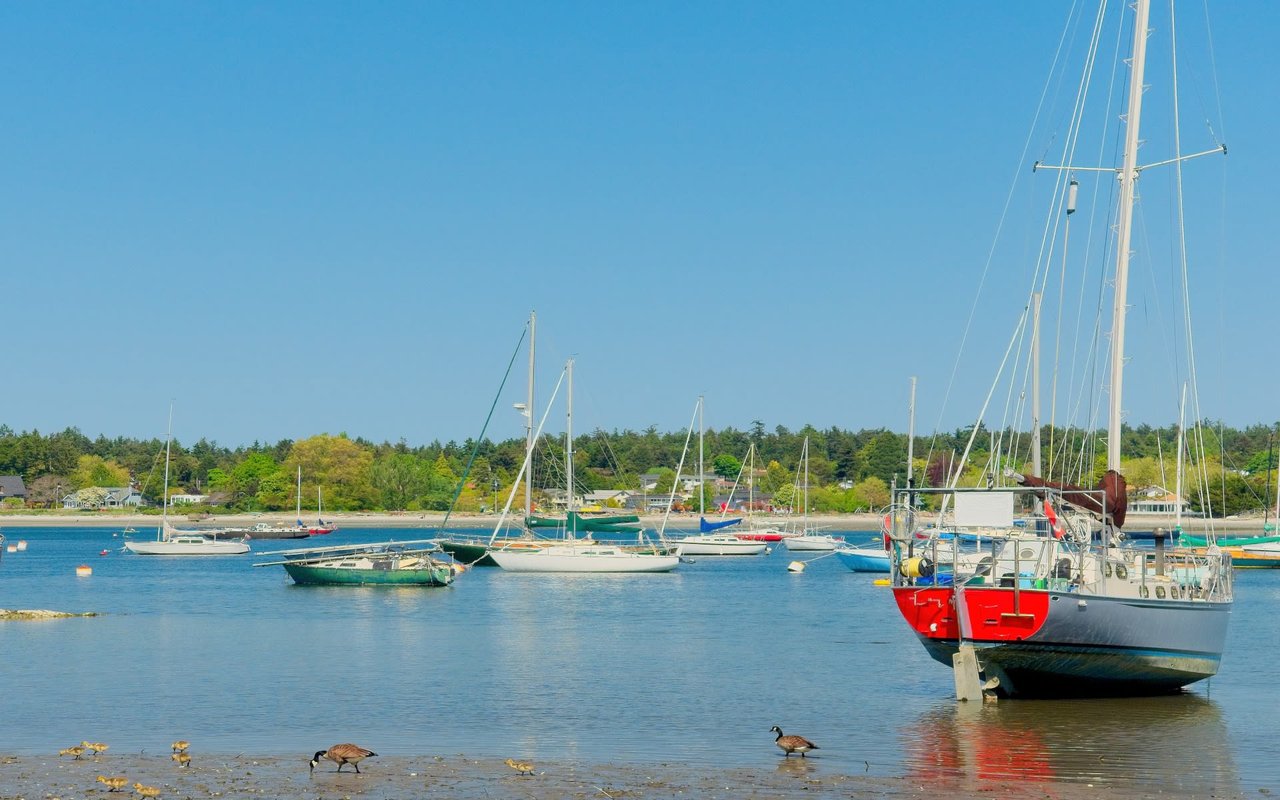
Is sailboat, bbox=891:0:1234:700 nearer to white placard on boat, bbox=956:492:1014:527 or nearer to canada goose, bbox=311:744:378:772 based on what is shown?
white placard on boat, bbox=956:492:1014:527

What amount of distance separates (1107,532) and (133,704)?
22.2m

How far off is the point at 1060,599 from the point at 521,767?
39.0 feet

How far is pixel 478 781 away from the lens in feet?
79.2

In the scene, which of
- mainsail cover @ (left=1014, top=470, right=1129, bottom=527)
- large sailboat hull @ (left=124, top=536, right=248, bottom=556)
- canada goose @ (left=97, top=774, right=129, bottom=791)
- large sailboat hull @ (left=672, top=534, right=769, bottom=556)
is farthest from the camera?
large sailboat hull @ (left=672, top=534, right=769, bottom=556)

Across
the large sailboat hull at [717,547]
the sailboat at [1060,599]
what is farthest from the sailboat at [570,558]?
the sailboat at [1060,599]

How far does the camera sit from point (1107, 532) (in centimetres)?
3353

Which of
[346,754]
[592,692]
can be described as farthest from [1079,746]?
[592,692]

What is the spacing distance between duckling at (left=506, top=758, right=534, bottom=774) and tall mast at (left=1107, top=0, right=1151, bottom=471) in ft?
55.7

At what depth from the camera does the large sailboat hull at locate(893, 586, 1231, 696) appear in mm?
30844

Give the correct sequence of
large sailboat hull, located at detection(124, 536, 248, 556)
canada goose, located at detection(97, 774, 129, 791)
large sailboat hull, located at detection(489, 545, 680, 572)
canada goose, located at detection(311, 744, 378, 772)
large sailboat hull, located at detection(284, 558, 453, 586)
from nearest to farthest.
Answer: canada goose, located at detection(97, 774, 129, 791) → canada goose, located at detection(311, 744, 378, 772) → large sailboat hull, located at detection(284, 558, 453, 586) → large sailboat hull, located at detection(489, 545, 680, 572) → large sailboat hull, located at detection(124, 536, 248, 556)

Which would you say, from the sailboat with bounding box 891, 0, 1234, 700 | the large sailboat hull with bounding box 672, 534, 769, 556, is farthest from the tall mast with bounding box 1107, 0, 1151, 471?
the large sailboat hull with bounding box 672, 534, 769, 556

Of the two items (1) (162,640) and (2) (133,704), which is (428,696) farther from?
(1) (162,640)

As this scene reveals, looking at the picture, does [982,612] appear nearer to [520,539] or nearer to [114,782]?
[114,782]

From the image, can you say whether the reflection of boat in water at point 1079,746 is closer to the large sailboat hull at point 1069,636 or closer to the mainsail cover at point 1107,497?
the large sailboat hull at point 1069,636
